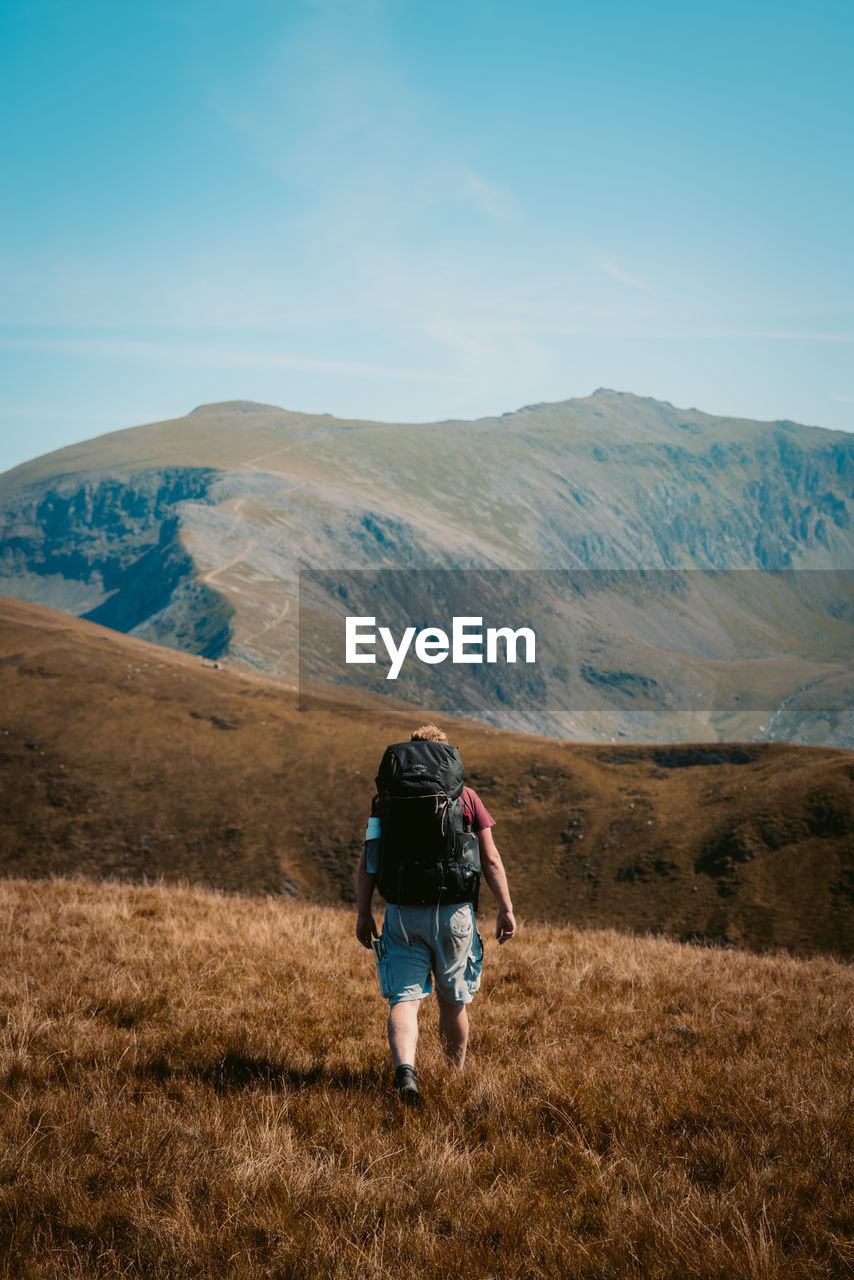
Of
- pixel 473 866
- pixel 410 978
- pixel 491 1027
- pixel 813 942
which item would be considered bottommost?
pixel 813 942

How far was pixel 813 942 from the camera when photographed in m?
83.1

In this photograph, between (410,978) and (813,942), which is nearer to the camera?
(410,978)

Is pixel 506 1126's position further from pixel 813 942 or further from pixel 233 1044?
pixel 813 942

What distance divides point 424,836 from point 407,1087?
153cm

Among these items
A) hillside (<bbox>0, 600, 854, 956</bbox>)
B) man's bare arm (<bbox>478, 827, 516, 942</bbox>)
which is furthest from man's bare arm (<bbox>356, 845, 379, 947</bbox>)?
hillside (<bbox>0, 600, 854, 956</bbox>)

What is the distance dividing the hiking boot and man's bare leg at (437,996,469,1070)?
0.59 meters

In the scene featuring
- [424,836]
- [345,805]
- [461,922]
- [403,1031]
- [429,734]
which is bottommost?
[345,805]

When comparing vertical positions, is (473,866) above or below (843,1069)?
above

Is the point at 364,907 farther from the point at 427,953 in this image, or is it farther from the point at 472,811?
the point at 472,811

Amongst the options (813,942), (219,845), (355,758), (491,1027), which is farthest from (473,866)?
(355,758)

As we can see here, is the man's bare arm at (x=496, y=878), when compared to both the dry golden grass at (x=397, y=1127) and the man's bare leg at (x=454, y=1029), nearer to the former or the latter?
the man's bare leg at (x=454, y=1029)

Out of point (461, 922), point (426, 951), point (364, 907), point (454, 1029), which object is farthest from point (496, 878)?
point (454, 1029)

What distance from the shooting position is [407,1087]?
212 inches

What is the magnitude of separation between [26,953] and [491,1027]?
4513 millimetres
